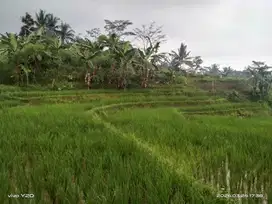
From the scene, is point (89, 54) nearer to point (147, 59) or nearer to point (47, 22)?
point (147, 59)

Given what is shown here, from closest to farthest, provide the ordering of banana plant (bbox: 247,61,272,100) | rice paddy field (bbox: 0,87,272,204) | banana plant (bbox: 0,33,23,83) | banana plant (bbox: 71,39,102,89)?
1. rice paddy field (bbox: 0,87,272,204)
2. banana plant (bbox: 0,33,23,83)
3. banana plant (bbox: 71,39,102,89)
4. banana plant (bbox: 247,61,272,100)

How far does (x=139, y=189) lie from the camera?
2373mm

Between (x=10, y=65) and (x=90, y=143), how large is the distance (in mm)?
14374

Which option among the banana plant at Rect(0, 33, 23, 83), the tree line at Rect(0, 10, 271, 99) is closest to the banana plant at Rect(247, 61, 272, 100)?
the tree line at Rect(0, 10, 271, 99)

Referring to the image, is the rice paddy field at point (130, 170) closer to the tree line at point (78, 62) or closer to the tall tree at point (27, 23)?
the tree line at point (78, 62)

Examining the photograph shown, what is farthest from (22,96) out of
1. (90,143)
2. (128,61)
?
(90,143)

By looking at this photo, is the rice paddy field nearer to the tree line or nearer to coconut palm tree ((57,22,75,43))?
the tree line

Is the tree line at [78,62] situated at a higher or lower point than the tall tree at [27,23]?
lower

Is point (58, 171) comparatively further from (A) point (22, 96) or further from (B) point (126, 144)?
(A) point (22, 96)

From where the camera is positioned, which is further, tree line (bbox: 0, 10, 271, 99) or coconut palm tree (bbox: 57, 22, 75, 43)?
coconut palm tree (bbox: 57, 22, 75, 43)

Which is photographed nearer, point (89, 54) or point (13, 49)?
point (13, 49)

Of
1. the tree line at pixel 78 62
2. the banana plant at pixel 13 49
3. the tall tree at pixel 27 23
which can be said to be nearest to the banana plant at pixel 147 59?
the tree line at pixel 78 62

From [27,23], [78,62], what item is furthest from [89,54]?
[27,23]

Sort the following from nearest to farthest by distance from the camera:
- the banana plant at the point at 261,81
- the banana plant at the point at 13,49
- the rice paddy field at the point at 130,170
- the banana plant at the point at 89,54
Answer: the rice paddy field at the point at 130,170, the banana plant at the point at 13,49, the banana plant at the point at 89,54, the banana plant at the point at 261,81
